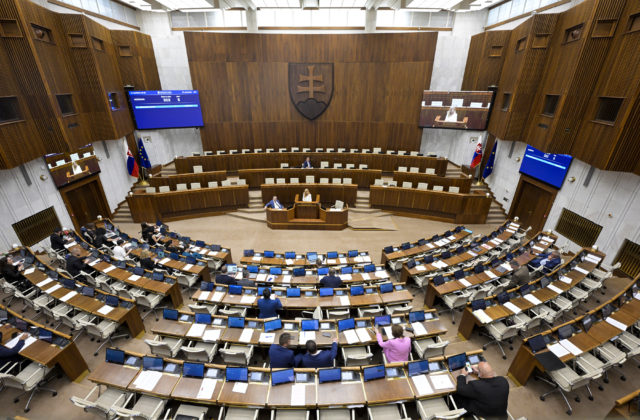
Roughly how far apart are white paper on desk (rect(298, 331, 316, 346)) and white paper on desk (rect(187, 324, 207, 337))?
197 cm

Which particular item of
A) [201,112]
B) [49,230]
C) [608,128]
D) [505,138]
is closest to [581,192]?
[608,128]

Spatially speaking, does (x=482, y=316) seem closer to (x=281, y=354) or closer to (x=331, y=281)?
(x=331, y=281)

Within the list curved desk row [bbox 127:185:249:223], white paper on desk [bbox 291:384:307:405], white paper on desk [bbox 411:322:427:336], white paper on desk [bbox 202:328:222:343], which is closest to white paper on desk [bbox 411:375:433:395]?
white paper on desk [bbox 411:322:427:336]

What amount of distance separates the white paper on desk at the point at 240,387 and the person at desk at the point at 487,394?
322cm

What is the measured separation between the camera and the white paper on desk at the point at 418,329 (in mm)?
5455

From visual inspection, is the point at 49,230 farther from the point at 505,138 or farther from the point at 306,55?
the point at 505,138

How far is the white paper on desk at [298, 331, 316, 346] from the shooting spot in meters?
5.24

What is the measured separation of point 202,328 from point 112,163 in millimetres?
Answer: 11728

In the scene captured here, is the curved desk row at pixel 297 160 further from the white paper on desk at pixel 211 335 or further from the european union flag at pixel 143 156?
the white paper on desk at pixel 211 335

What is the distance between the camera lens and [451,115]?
14797 millimetres

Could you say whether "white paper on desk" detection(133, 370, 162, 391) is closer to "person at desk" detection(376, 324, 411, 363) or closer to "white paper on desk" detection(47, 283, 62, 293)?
"person at desk" detection(376, 324, 411, 363)

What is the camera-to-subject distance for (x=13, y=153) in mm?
8258

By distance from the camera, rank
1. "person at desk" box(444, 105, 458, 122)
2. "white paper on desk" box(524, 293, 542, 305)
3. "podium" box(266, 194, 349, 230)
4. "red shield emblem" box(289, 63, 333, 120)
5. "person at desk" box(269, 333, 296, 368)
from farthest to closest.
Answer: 1. "red shield emblem" box(289, 63, 333, 120)
2. "person at desk" box(444, 105, 458, 122)
3. "podium" box(266, 194, 349, 230)
4. "white paper on desk" box(524, 293, 542, 305)
5. "person at desk" box(269, 333, 296, 368)

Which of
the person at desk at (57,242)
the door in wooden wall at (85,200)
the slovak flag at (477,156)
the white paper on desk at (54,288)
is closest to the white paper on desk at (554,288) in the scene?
the slovak flag at (477,156)
